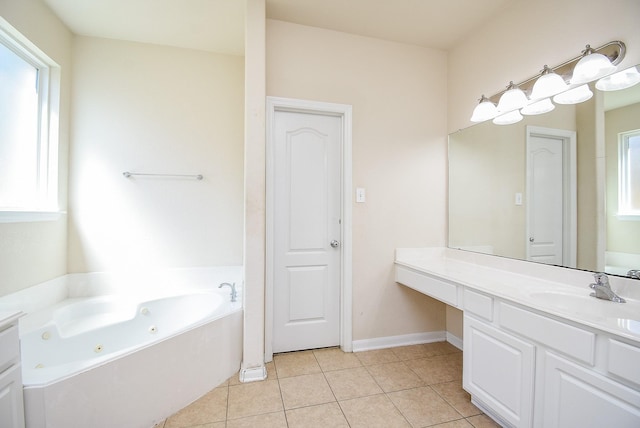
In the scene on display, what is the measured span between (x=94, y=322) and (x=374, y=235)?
2246 mm

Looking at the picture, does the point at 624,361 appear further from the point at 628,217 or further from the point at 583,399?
the point at 628,217

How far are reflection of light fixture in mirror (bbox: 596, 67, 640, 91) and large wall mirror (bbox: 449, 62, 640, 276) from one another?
0.08 feet

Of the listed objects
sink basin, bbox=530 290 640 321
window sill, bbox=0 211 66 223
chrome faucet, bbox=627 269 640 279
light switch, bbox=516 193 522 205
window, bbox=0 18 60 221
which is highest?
window, bbox=0 18 60 221

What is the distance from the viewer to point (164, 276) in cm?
247

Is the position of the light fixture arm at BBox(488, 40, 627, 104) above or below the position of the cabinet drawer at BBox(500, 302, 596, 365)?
above

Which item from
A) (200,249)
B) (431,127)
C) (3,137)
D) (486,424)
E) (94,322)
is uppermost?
(431,127)

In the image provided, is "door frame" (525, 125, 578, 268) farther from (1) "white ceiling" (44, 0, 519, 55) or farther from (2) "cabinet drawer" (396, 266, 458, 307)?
(1) "white ceiling" (44, 0, 519, 55)

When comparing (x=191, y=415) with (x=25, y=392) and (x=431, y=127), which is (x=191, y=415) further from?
(x=431, y=127)

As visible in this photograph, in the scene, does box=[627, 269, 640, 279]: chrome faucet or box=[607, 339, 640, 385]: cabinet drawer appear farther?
box=[627, 269, 640, 279]: chrome faucet

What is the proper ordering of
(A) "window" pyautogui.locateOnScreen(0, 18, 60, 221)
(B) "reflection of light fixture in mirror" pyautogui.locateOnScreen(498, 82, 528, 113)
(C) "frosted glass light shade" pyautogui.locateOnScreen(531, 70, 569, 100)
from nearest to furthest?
(C) "frosted glass light shade" pyautogui.locateOnScreen(531, 70, 569, 100)
(A) "window" pyautogui.locateOnScreen(0, 18, 60, 221)
(B) "reflection of light fixture in mirror" pyautogui.locateOnScreen(498, 82, 528, 113)

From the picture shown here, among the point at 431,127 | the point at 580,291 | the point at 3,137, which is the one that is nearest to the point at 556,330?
the point at 580,291

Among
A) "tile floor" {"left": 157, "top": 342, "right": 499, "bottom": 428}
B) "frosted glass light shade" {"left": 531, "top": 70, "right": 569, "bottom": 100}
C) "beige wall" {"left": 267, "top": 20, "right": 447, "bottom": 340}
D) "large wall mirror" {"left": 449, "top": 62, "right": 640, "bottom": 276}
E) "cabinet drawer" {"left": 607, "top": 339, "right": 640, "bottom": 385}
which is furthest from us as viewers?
"beige wall" {"left": 267, "top": 20, "right": 447, "bottom": 340}

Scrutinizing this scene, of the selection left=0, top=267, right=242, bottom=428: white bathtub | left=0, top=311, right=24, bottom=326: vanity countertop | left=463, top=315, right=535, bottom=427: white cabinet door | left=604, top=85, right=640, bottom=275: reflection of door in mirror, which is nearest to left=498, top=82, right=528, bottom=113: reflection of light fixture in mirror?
left=604, top=85, right=640, bottom=275: reflection of door in mirror

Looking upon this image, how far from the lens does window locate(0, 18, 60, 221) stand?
5.82 feet
